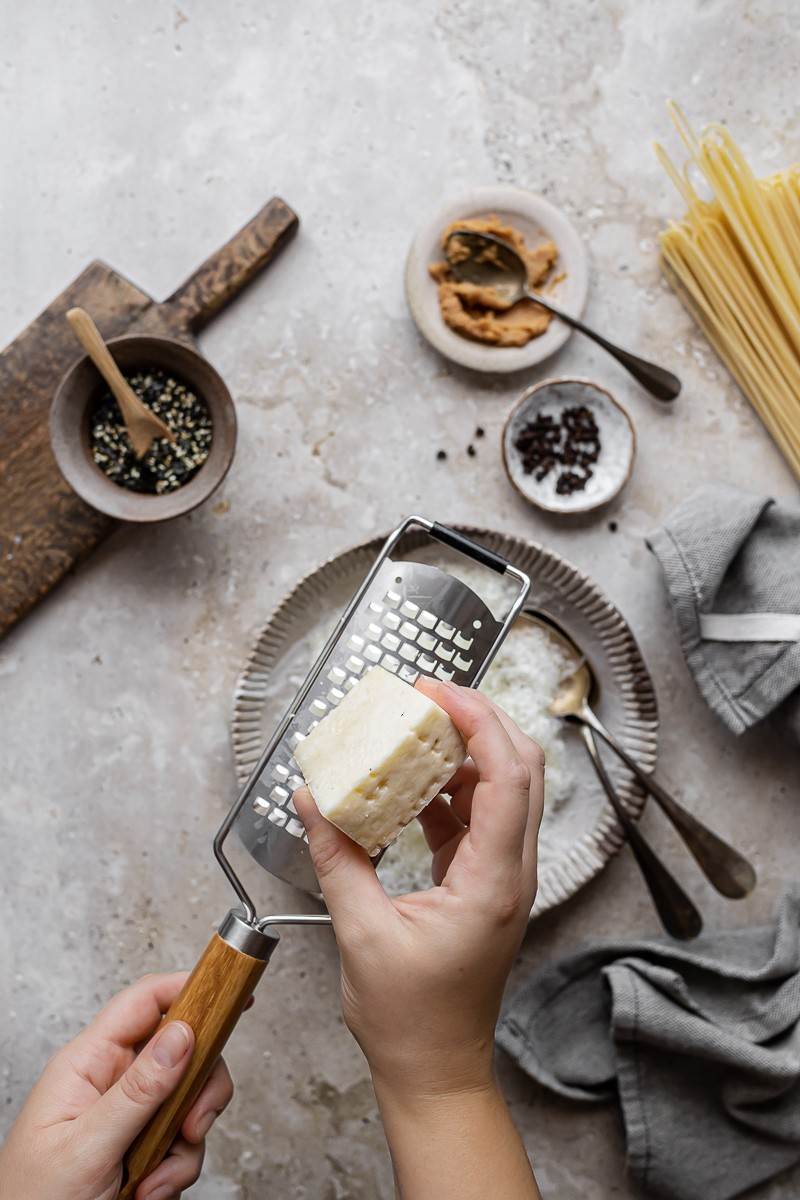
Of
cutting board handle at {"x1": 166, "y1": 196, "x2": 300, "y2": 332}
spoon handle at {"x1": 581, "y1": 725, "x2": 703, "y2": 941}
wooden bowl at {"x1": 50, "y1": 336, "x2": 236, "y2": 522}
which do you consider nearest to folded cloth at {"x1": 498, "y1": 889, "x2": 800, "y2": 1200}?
spoon handle at {"x1": 581, "y1": 725, "x2": 703, "y2": 941}

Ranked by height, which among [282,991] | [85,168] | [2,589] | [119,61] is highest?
[119,61]

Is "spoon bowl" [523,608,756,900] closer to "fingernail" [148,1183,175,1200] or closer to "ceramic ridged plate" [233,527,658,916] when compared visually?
"ceramic ridged plate" [233,527,658,916]

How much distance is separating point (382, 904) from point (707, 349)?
0.96 meters

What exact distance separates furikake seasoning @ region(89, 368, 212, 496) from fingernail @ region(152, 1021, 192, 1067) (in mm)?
688

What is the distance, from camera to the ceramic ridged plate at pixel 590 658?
129cm

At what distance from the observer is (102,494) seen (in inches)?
51.3

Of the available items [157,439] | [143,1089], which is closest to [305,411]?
[157,439]

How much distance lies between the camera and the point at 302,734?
3.40 feet

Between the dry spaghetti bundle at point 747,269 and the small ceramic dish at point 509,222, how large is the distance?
0.14 m

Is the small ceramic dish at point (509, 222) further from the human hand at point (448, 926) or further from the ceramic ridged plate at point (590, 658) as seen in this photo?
the human hand at point (448, 926)

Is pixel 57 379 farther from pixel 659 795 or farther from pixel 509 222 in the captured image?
pixel 659 795

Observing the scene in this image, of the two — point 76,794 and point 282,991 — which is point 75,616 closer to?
point 76,794

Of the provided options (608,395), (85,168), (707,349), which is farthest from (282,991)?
(85,168)

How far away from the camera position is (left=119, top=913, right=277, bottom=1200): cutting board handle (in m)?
0.94
